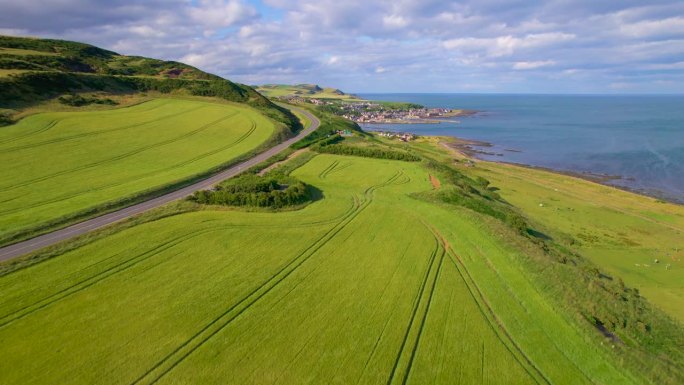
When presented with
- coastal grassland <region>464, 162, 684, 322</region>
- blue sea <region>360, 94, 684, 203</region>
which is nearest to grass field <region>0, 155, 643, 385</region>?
coastal grassland <region>464, 162, 684, 322</region>

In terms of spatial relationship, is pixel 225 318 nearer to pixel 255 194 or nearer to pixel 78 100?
pixel 255 194

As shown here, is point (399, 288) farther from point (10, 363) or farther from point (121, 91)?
point (121, 91)

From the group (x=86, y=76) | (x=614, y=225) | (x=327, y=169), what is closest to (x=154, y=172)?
(x=327, y=169)

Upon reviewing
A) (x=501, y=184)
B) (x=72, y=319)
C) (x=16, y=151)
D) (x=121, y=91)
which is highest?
(x=121, y=91)

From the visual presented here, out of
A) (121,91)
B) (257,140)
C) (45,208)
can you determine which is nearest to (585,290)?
(45,208)

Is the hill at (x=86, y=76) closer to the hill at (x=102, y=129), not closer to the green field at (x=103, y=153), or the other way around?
the hill at (x=102, y=129)
